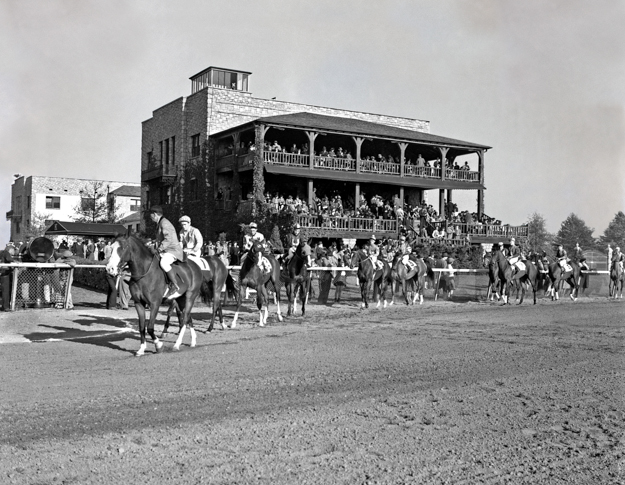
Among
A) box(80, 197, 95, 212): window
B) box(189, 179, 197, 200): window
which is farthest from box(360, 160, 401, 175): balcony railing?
box(80, 197, 95, 212): window

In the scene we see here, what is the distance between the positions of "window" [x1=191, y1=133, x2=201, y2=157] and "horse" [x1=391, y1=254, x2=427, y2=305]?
2204cm

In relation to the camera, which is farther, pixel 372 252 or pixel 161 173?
pixel 161 173

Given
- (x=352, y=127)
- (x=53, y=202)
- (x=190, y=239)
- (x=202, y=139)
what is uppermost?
(x=352, y=127)

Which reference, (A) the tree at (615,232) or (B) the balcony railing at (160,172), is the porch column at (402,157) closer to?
(B) the balcony railing at (160,172)

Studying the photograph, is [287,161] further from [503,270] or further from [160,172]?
[503,270]

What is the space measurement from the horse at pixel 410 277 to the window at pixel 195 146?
22.0 meters

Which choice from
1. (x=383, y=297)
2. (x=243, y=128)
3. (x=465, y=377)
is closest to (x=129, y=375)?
(x=465, y=377)

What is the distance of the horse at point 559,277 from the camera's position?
87.0ft

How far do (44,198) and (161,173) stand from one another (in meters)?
34.7

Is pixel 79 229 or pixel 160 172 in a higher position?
pixel 160 172

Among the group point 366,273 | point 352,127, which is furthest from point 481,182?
point 366,273

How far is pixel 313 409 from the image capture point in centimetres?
756

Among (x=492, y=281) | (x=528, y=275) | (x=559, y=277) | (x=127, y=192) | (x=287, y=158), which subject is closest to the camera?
(x=492, y=281)

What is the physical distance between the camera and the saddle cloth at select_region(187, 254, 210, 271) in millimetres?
13337
